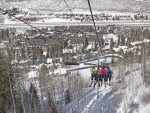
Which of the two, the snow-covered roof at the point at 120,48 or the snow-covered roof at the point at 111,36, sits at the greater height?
the snow-covered roof at the point at 111,36

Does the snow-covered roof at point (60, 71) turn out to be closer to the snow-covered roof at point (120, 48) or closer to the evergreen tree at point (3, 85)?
the snow-covered roof at point (120, 48)

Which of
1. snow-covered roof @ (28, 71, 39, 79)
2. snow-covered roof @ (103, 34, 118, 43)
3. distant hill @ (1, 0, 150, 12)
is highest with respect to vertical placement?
distant hill @ (1, 0, 150, 12)

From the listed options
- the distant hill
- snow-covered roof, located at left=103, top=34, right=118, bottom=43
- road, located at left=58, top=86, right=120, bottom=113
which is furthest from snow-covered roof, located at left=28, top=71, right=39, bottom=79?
the distant hill

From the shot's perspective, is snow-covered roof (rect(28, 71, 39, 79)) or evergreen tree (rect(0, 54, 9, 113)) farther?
snow-covered roof (rect(28, 71, 39, 79))

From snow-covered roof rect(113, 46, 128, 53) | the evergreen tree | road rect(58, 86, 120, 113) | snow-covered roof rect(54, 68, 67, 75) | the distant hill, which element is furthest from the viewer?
the distant hill

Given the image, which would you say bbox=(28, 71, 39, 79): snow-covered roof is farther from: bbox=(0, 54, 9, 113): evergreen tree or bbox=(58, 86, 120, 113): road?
bbox=(0, 54, 9, 113): evergreen tree

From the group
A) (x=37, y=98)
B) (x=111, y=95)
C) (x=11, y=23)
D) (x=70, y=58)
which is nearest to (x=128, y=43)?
(x=70, y=58)

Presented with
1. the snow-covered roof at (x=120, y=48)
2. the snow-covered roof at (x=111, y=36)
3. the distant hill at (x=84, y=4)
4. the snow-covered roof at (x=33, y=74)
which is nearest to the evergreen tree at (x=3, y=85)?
the snow-covered roof at (x=33, y=74)

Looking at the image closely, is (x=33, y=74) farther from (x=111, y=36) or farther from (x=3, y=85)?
(x=111, y=36)

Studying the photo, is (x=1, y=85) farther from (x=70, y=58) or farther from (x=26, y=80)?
(x=70, y=58)
